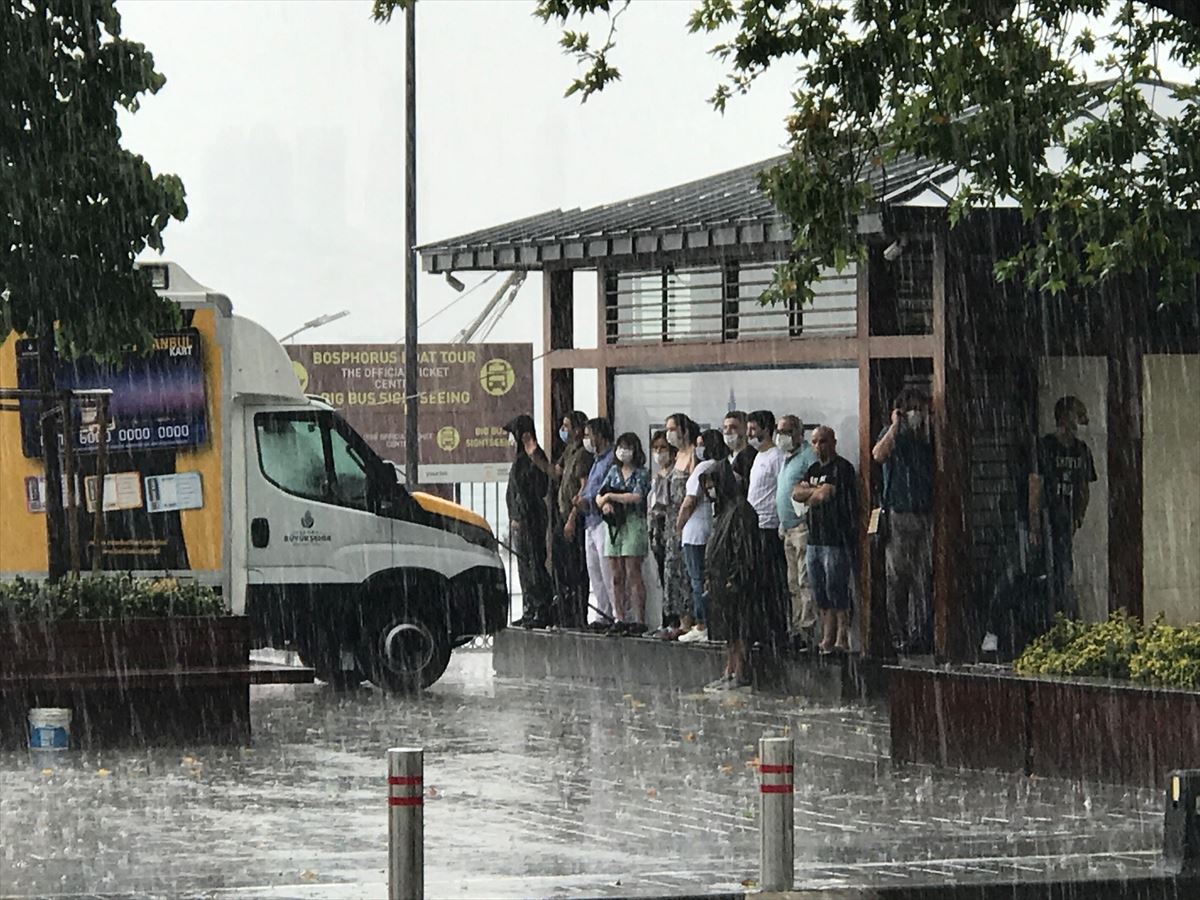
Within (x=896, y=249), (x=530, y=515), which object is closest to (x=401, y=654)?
(x=530, y=515)

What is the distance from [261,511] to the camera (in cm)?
2084

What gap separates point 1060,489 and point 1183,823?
31.1 feet

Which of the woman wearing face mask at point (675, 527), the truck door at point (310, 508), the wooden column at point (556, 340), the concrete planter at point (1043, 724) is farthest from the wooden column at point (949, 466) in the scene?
the wooden column at point (556, 340)

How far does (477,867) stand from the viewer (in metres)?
11.8

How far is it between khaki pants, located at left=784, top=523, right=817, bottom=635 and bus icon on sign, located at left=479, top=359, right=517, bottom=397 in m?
14.1

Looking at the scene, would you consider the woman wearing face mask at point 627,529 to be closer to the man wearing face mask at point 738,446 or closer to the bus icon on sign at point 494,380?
the man wearing face mask at point 738,446

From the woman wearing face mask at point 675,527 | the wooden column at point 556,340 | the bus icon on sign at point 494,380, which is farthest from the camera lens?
the bus icon on sign at point 494,380

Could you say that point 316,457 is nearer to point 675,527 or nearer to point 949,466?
point 675,527

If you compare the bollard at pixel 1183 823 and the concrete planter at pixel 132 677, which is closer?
the bollard at pixel 1183 823

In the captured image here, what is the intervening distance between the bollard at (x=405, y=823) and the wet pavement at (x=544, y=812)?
122 cm

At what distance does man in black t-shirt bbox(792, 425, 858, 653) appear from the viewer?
2006 cm

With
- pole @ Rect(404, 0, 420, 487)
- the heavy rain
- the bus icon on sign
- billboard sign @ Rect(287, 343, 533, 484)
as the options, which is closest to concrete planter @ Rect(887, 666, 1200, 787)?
the heavy rain

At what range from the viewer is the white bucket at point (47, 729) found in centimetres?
1684

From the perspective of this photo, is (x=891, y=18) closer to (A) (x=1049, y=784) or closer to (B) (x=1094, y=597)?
(A) (x=1049, y=784)
